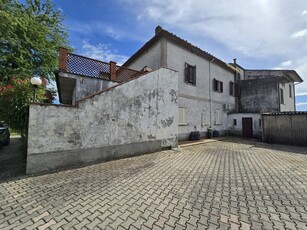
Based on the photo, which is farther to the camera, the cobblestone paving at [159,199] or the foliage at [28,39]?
the foliage at [28,39]

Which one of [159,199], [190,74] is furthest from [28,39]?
[159,199]

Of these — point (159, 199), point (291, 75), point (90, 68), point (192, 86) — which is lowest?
point (159, 199)

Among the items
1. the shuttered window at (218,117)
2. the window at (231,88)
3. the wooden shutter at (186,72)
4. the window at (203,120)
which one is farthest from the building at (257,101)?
the wooden shutter at (186,72)

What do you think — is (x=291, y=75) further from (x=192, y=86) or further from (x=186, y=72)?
(x=186, y=72)

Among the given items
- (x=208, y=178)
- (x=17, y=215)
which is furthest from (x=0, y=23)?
(x=208, y=178)

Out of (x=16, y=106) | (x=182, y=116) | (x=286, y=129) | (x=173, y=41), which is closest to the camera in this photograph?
(x=16, y=106)

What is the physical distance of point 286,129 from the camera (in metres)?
11.1

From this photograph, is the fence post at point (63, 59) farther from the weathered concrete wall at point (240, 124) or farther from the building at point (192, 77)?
the weathered concrete wall at point (240, 124)

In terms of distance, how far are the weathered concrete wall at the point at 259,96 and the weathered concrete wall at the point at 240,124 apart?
821mm

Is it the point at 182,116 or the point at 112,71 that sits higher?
the point at 112,71

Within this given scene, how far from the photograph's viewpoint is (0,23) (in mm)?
9266

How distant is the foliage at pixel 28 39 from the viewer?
10.4 m

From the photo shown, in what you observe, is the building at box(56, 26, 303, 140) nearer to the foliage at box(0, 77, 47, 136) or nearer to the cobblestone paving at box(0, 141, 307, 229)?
the foliage at box(0, 77, 47, 136)

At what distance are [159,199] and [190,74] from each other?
35.3 ft
